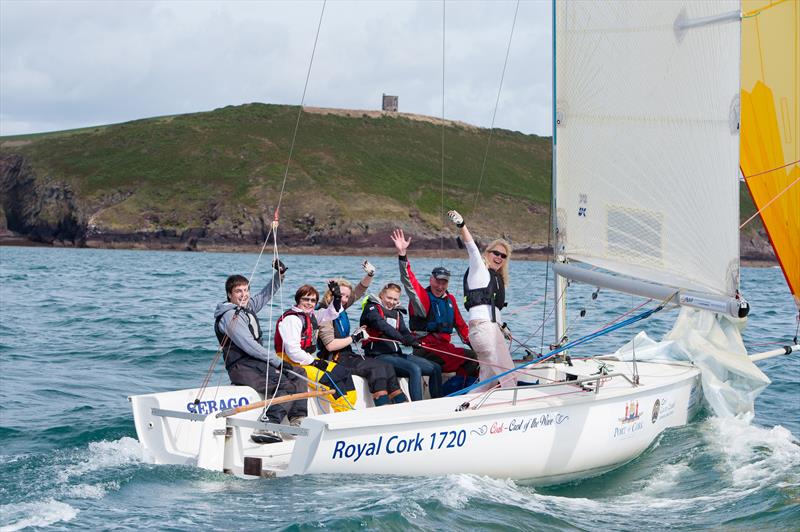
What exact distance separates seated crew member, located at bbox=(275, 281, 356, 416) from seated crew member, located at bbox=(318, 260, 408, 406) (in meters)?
0.09

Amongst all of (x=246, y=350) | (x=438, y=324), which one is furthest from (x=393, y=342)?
(x=246, y=350)

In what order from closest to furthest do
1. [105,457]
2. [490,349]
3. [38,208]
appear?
[105,457]
[490,349]
[38,208]

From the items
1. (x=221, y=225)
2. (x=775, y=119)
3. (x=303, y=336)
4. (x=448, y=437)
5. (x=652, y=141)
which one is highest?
(x=221, y=225)

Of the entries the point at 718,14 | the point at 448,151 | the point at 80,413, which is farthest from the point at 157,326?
the point at 448,151

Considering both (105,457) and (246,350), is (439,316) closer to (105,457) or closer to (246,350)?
(246,350)

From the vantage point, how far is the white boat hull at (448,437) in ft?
21.6

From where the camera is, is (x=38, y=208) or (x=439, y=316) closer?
(x=439, y=316)

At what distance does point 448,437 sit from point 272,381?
1.84 meters

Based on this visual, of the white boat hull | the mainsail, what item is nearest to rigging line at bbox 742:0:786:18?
the mainsail

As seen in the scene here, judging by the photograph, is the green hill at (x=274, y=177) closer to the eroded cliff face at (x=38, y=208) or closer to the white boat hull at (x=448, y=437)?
the eroded cliff face at (x=38, y=208)

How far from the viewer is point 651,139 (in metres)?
8.06

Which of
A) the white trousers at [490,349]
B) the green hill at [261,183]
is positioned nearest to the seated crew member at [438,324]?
the white trousers at [490,349]

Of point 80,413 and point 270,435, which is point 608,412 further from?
point 80,413

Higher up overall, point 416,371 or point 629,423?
point 416,371
